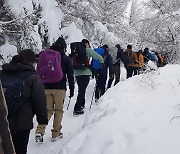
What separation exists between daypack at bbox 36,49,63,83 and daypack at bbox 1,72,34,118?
1.99 meters

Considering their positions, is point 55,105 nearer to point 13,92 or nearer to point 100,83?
point 13,92

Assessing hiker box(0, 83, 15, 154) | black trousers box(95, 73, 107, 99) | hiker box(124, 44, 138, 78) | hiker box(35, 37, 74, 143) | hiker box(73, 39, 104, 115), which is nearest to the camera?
hiker box(0, 83, 15, 154)

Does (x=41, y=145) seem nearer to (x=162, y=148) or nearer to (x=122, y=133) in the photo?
(x=122, y=133)

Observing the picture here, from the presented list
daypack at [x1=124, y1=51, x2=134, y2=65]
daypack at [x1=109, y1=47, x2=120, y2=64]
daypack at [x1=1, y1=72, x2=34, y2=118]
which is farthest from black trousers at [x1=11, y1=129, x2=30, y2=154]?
daypack at [x1=124, y1=51, x2=134, y2=65]

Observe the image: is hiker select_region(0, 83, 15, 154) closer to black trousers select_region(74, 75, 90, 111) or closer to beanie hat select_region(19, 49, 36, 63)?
beanie hat select_region(19, 49, 36, 63)

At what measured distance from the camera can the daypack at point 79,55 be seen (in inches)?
316

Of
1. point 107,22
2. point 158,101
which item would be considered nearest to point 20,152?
point 158,101

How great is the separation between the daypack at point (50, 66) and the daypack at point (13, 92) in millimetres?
1995

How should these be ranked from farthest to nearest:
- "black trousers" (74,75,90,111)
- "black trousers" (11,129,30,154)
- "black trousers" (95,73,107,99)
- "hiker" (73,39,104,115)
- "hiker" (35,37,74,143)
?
"black trousers" (95,73,107,99) < "black trousers" (74,75,90,111) < "hiker" (73,39,104,115) < "hiker" (35,37,74,143) < "black trousers" (11,129,30,154)

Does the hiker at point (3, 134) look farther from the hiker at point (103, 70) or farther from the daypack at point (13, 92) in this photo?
the hiker at point (103, 70)

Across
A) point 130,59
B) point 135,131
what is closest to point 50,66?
point 135,131

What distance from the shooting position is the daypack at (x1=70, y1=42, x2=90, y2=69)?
316 inches

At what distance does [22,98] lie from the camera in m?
4.34

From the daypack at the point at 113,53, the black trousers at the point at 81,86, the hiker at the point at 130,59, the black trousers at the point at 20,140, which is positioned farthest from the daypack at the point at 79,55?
the hiker at the point at 130,59
